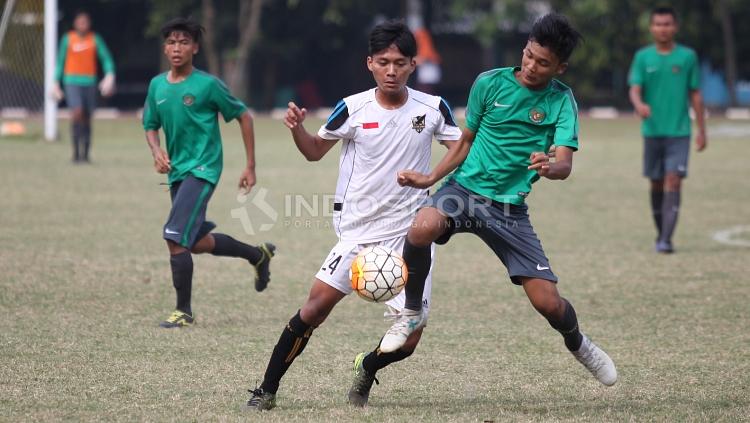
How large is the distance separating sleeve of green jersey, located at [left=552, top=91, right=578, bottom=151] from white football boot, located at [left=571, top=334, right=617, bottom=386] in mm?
941

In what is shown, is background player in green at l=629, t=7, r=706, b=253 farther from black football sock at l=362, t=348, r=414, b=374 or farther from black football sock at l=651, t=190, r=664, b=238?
black football sock at l=362, t=348, r=414, b=374

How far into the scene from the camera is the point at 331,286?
5449 mm

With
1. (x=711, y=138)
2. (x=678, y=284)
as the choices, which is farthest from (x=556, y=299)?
(x=711, y=138)

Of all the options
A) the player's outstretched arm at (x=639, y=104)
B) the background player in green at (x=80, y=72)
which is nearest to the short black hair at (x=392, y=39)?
the player's outstretched arm at (x=639, y=104)

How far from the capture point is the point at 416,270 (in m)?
5.45

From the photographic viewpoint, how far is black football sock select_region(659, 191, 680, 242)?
35.6 ft

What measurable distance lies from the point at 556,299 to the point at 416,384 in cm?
98

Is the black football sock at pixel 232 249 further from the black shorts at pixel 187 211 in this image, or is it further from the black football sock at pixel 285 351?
the black football sock at pixel 285 351

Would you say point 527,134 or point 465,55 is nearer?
point 527,134

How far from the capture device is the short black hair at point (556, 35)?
5.36m

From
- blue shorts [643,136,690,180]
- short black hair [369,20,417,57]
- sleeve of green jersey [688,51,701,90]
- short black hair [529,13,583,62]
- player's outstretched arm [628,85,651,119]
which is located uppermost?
short black hair [529,13,583,62]

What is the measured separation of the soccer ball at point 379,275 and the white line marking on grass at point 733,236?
6.92 m

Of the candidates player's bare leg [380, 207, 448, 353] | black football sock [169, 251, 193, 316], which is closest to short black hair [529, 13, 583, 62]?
player's bare leg [380, 207, 448, 353]

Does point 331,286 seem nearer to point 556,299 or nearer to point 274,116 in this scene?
point 556,299
